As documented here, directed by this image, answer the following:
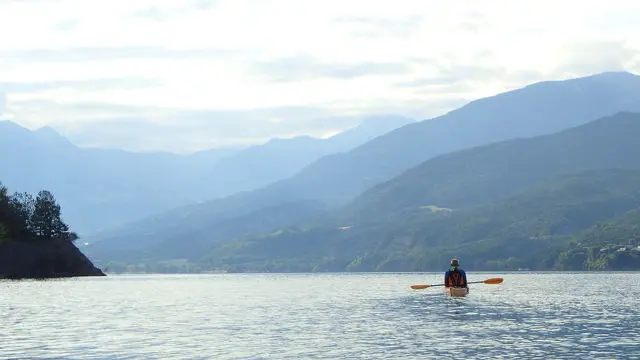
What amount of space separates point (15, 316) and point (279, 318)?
30637 mm

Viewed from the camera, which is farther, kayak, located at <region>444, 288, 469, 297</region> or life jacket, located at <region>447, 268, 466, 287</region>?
life jacket, located at <region>447, 268, 466, 287</region>

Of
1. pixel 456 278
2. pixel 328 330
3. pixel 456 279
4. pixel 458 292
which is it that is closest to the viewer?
→ pixel 328 330

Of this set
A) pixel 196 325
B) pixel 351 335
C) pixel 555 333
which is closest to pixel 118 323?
pixel 196 325

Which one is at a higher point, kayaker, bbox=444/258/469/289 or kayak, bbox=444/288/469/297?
kayaker, bbox=444/258/469/289

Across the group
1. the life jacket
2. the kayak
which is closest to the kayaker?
the life jacket

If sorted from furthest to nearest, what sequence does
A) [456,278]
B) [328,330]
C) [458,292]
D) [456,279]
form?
[456,278], [456,279], [458,292], [328,330]

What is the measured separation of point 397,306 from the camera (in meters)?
126

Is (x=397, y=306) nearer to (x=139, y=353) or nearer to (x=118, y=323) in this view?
(x=118, y=323)

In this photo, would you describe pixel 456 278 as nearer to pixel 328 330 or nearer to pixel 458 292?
pixel 458 292

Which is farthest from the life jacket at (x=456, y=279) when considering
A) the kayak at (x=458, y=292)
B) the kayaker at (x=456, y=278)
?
the kayak at (x=458, y=292)

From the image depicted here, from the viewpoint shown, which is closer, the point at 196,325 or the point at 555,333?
the point at 555,333

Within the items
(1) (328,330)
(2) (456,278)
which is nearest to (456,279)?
(2) (456,278)

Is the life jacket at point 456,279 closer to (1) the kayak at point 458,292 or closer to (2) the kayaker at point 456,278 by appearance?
(2) the kayaker at point 456,278

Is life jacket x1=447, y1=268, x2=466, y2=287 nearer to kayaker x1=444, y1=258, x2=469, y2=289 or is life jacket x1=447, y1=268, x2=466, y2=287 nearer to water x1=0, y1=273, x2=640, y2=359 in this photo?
kayaker x1=444, y1=258, x2=469, y2=289
